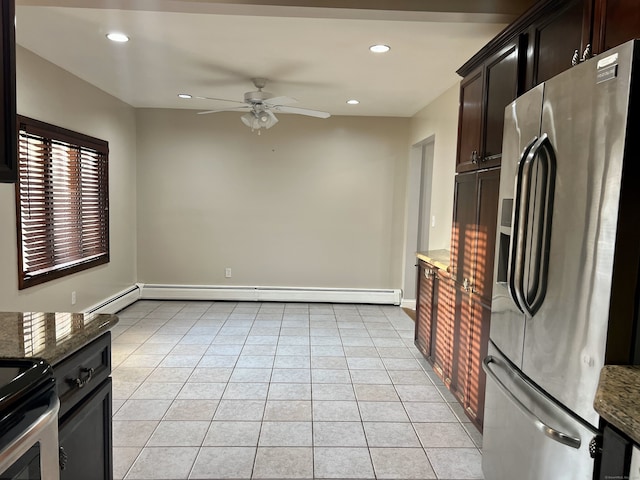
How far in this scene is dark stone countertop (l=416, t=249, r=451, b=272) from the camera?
3.10 meters

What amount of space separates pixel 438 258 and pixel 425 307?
447mm

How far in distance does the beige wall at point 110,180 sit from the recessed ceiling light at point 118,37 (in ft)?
2.66

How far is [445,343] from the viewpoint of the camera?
3.03 metres

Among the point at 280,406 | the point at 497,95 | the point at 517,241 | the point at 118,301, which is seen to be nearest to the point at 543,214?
the point at 517,241

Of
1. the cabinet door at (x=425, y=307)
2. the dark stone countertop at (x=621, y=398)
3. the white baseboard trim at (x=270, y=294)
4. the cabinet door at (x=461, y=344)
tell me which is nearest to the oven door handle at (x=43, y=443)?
the dark stone countertop at (x=621, y=398)

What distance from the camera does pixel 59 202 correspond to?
3814mm

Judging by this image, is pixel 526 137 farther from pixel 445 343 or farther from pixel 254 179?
pixel 254 179

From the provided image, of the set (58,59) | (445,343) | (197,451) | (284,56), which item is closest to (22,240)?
(58,59)

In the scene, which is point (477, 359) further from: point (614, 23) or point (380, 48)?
point (380, 48)

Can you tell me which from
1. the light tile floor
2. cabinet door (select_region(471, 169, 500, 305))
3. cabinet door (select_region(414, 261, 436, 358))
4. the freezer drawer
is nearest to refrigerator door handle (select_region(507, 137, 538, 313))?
the freezer drawer

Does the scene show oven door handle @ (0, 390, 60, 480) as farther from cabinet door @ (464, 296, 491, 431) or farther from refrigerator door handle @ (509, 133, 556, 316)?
cabinet door @ (464, 296, 491, 431)

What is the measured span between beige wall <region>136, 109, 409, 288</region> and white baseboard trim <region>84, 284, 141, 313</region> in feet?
0.83

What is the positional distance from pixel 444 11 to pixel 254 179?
141 inches

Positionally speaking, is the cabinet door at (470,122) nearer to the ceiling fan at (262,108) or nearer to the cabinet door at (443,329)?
the cabinet door at (443,329)
